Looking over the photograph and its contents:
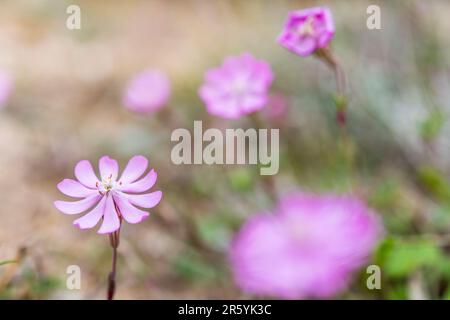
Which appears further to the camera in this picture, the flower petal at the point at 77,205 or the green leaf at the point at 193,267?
the green leaf at the point at 193,267

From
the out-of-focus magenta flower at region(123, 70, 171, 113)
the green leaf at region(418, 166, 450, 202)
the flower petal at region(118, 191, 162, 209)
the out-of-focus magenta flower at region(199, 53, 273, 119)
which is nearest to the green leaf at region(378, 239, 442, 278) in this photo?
the green leaf at region(418, 166, 450, 202)

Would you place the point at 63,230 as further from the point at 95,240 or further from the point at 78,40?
the point at 78,40

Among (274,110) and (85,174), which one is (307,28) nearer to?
(85,174)

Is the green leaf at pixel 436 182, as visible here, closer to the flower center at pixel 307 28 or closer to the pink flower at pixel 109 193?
the flower center at pixel 307 28

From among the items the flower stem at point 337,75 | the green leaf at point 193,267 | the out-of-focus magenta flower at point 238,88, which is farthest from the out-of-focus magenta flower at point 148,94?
the flower stem at point 337,75

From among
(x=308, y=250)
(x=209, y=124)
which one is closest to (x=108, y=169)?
(x=308, y=250)
